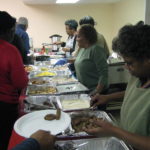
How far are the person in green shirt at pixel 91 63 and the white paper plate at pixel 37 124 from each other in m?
0.90

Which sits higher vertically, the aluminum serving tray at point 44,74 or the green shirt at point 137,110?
the green shirt at point 137,110

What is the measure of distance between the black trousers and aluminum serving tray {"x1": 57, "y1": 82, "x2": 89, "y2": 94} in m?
0.39

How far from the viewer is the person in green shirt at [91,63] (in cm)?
202

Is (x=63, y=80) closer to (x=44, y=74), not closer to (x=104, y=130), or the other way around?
(x=44, y=74)

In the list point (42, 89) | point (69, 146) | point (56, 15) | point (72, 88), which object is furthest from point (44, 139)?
point (56, 15)

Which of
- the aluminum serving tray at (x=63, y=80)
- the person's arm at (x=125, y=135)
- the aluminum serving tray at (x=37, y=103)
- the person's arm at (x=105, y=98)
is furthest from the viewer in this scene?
the aluminum serving tray at (x=63, y=80)

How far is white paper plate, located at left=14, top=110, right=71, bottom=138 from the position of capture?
3.49ft

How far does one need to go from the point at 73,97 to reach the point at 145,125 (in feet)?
2.93

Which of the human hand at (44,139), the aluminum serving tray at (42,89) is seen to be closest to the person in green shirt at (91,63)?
the aluminum serving tray at (42,89)

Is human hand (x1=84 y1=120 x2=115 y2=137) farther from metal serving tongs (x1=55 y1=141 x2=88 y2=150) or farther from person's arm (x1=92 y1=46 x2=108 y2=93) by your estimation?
person's arm (x1=92 y1=46 x2=108 y2=93)

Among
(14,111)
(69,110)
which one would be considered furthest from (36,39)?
(69,110)

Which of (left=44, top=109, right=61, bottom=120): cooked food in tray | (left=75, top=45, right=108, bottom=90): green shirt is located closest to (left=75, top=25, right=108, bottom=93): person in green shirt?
(left=75, top=45, right=108, bottom=90): green shirt

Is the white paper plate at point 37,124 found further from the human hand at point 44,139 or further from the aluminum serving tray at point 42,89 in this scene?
the aluminum serving tray at point 42,89

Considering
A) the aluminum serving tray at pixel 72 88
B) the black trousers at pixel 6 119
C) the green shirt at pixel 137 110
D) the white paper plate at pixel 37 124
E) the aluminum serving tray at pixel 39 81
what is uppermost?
the green shirt at pixel 137 110
